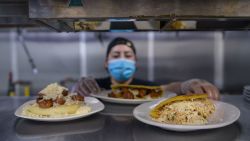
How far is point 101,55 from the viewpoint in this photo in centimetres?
295

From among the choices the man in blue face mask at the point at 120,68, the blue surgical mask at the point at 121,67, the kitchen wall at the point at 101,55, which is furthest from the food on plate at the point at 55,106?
the kitchen wall at the point at 101,55

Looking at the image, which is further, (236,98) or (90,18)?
(236,98)

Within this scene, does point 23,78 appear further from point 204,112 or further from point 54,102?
point 204,112

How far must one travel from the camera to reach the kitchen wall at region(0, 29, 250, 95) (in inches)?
115

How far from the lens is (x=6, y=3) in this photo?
84 centimetres

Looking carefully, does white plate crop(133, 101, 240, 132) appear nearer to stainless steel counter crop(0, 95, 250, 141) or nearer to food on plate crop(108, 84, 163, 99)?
stainless steel counter crop(0, 95, 250, 141)

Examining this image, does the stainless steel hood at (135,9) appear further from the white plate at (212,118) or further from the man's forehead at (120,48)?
the man's forehead at (120,48)

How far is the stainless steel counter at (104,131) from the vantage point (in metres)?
0.68

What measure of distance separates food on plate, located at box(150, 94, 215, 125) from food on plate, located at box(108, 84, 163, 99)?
35 centimetres

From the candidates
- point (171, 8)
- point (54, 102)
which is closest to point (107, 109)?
point (54, 102)

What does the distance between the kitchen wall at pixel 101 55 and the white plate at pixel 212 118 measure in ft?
6.60

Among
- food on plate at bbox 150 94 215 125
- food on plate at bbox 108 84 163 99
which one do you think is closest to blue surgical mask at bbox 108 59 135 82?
food on plate at bbox 108 84 163 99

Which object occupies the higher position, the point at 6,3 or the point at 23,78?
the point at 6,3

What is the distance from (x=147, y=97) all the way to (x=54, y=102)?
0.44 metres
